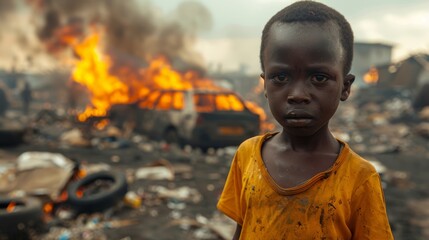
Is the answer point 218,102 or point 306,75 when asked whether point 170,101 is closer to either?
point 218,102

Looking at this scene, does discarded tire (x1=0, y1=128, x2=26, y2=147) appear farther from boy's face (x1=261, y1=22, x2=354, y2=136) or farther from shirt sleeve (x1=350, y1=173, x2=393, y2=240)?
shirt sleeve (x1=350, y1=173, x2=393, y2=240)

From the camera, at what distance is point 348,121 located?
18859 mm

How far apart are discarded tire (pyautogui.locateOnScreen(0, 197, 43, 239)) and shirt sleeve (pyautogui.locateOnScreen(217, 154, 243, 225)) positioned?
319cm

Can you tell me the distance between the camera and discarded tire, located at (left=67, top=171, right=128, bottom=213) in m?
4.76

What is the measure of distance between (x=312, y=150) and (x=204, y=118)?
700 centimetres

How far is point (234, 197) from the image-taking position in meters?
1.55

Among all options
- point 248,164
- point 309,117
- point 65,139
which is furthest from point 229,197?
point 65,139

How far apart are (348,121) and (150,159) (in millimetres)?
13526

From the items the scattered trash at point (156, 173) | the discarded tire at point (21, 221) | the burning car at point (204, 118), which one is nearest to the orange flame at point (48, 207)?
the discarded tire at point (21, 221)

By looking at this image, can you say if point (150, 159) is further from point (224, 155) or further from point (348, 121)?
point (348, 121)

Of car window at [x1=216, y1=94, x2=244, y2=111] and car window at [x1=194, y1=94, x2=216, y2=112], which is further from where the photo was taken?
car window at [x1=216, y1=94, x2=244, y2=111]

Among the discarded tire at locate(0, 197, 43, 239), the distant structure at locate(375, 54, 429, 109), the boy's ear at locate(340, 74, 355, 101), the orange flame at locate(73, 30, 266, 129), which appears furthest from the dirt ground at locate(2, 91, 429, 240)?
the distant structure at locate(375, 54, 429, 109)

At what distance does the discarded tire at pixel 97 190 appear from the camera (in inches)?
187

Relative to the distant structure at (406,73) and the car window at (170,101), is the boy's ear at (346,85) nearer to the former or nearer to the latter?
the car window at (170,101)
